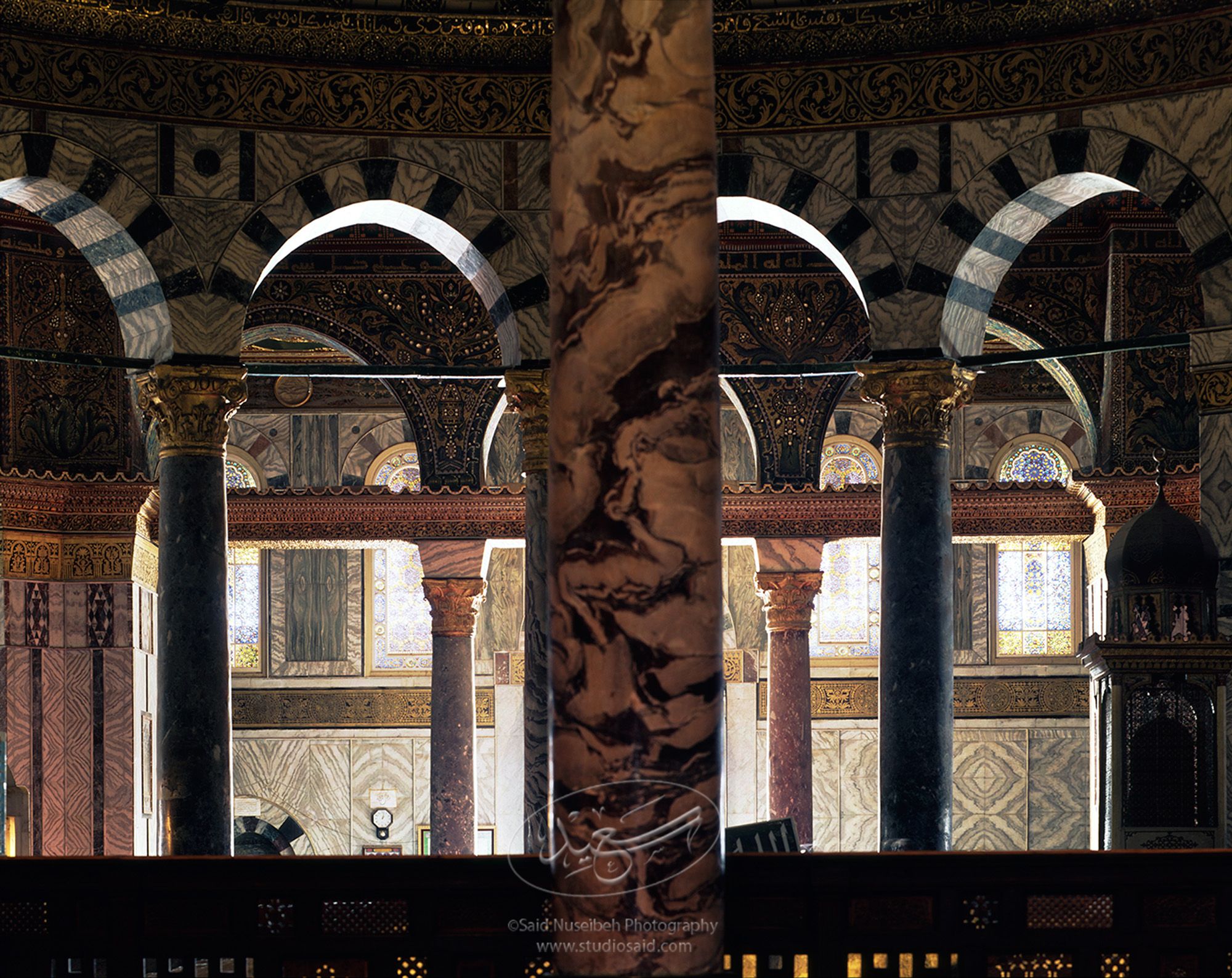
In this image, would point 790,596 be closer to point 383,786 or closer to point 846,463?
point 846,463

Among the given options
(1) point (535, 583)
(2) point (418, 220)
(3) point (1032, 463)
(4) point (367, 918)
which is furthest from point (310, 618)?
(4) point (367, 918)

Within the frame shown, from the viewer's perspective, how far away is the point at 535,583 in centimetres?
973

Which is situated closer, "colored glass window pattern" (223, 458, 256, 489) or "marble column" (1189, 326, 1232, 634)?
"marble column" (1189, 326, 1232, 634)

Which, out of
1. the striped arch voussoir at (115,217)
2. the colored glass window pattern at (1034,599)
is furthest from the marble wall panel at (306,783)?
the striped arch voussoir at (115,217)

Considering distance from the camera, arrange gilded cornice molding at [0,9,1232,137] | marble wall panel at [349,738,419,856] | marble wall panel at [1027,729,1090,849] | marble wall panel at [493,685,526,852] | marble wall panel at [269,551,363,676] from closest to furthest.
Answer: gilded cornice molding at [0,9,1232,137], marble wall panel at [1027,729,1090,849], marble wall panel at [493,685,526,852], marble wall panel at [349,738,419,856], marble wall panel at [269,551,363,676]

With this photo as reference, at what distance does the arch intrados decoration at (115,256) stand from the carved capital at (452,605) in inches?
190

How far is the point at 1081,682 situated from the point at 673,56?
48.7 ft

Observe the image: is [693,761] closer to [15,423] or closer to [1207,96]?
[1207,96]

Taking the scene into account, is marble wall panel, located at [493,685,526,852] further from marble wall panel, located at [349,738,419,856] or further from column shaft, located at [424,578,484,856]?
column shaft, located at [424,578,484,856]

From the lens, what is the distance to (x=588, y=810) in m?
4.24

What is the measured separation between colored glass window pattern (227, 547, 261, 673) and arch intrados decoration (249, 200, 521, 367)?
9169 millimetres

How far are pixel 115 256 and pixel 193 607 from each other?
2.15 metres

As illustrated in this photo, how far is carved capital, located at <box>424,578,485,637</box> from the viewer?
14266 mm

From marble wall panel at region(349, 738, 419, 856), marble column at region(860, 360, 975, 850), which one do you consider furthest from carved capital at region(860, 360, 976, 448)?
marble wall panel at region(349, 738, 419, 856)
